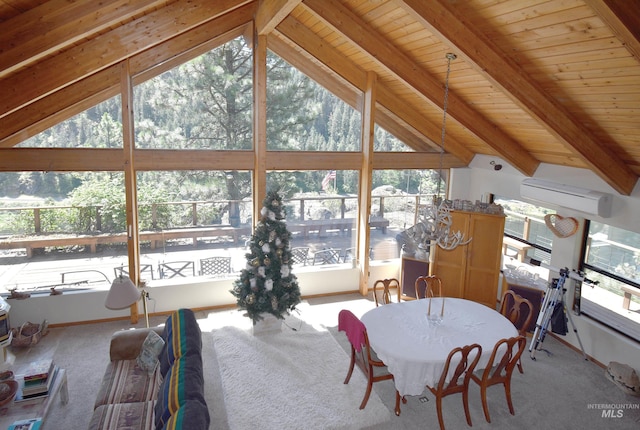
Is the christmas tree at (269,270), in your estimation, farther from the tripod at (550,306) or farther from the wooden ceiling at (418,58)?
the tripod at (550,306)

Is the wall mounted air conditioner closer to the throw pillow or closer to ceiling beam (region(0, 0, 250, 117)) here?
ceiling beam (region(0, 0, 250, 117))

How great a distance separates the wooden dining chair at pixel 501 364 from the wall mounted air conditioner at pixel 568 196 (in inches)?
84.0

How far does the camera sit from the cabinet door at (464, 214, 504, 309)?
7.17 meters

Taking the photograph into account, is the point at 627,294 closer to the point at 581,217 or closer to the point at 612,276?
the point at 612,276

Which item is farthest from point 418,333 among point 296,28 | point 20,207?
point 20,207

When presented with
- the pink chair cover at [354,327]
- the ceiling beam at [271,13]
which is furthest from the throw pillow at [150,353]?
the ceiling beam at [271,13]

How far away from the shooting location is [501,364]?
181 inches

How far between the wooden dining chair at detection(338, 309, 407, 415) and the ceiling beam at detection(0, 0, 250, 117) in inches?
156

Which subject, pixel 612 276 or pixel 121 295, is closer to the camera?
pixel 121 295

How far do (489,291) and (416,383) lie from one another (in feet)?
11.3

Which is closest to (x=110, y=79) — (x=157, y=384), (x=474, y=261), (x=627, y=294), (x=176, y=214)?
(x=176, y=214)

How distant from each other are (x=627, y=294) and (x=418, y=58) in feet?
13.4

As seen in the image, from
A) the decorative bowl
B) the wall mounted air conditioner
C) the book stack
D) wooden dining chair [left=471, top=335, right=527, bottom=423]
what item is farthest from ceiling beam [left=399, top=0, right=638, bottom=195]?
the decorative bowl

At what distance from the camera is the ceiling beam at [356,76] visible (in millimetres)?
6781
